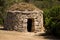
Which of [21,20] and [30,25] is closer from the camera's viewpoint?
[21,20]

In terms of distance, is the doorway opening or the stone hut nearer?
the stone hut

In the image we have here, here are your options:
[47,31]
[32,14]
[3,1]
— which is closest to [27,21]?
[32,14]

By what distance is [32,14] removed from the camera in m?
21.3

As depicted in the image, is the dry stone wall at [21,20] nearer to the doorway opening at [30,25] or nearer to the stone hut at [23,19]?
the stone hut at [23,19]

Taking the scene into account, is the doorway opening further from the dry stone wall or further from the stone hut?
the dry stone wall

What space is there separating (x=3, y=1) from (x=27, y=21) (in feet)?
31.2

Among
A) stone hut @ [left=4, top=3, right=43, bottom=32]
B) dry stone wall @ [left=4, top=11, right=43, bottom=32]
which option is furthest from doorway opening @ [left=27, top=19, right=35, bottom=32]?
dry stone wall @ [left=4, top=11, right=43, bottom=32]

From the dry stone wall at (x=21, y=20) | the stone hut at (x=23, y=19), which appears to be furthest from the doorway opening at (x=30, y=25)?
Result: the dry stone wall at (x=21, y=20)

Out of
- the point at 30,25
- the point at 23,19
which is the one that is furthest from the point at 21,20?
the point at 30,25

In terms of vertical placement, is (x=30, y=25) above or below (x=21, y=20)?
below

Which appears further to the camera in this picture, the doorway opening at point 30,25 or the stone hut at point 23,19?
the doorway opening at point 30,25

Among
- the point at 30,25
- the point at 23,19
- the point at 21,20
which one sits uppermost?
the point at 23,19

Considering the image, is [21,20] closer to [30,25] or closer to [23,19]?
[23,19]

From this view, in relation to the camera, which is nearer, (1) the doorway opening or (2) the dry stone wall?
(2) the dry stone wall
